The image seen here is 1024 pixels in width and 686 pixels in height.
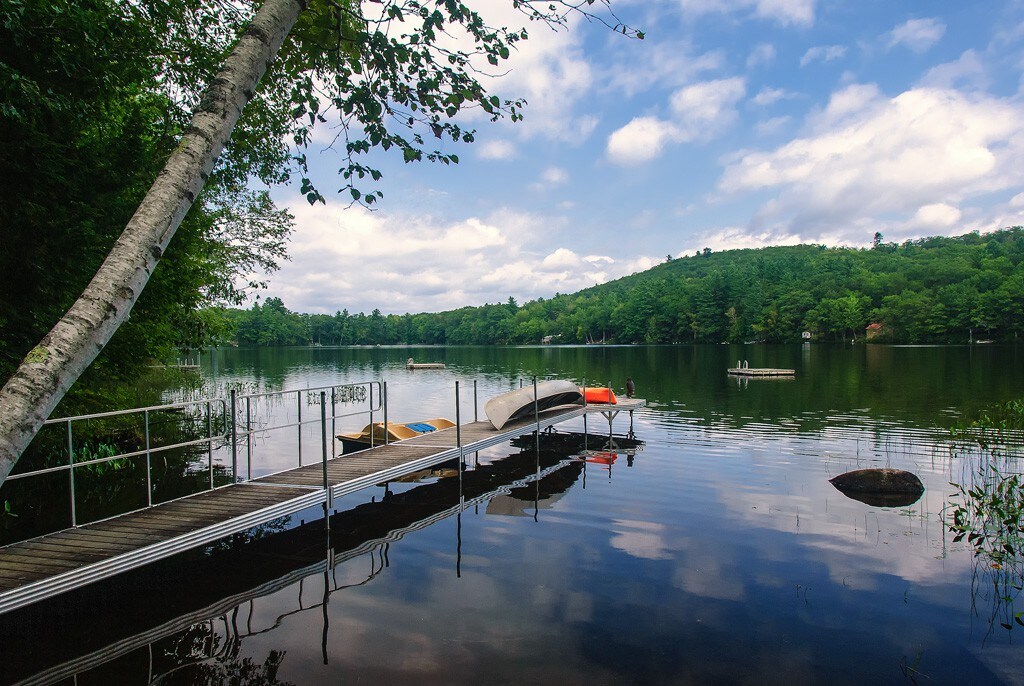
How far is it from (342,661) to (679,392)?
112 ft

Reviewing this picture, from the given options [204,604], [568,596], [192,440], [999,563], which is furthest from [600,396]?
[204,604]

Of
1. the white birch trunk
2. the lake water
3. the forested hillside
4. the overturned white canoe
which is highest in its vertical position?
the forested hillside

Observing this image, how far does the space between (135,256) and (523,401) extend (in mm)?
15679

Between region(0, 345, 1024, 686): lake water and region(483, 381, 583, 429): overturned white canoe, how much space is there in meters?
1.88

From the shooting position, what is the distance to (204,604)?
8.41 m

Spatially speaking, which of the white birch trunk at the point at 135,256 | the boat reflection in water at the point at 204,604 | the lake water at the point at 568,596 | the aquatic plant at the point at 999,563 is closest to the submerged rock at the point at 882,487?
the lake water at the point at 568,596

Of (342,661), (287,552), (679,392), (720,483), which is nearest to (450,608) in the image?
(342,661)

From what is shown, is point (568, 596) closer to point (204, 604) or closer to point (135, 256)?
point (204, 604)

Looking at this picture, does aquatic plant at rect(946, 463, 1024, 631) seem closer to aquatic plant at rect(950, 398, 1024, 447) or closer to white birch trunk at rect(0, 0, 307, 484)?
aquatic plant at rect(950, 398, 1024, 447)

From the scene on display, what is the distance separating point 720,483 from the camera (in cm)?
1553

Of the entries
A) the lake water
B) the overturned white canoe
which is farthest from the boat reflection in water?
the overturned white canoe

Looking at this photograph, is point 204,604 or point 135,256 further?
point 204,604

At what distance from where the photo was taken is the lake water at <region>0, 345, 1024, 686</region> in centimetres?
686

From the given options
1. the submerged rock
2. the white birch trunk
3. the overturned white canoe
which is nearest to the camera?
the white birch trunk
